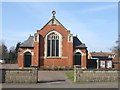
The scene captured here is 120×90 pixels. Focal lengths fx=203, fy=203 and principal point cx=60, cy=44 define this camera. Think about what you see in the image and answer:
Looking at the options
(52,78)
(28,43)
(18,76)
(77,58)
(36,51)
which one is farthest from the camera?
(28,43)

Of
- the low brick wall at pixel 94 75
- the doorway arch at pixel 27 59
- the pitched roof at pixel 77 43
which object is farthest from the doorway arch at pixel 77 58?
the low brick wall at pixel 94 75

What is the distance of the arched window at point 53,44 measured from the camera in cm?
3631

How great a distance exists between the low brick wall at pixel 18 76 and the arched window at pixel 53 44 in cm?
2032

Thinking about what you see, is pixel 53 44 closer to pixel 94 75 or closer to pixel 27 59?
pixel 27 59

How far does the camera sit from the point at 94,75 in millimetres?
16547

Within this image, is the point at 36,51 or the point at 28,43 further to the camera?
the point at 28,43

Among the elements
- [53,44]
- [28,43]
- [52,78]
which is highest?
[28,43]

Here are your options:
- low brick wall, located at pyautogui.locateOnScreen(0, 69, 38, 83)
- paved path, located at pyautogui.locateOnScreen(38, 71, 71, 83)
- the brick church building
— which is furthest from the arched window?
low brick wall, located at pyautogui.locateOnScreen(0, 69, 38, 83)

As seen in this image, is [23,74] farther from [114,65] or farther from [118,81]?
[114,65]

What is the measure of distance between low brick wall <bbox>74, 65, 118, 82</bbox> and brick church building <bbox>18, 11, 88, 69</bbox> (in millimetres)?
19366

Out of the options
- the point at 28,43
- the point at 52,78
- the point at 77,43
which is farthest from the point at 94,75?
the point at 28,43

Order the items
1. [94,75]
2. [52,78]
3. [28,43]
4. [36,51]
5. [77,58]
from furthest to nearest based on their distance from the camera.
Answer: [28,43], [77,58], [36,51], [52,78], [94,75]

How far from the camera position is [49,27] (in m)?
36.6

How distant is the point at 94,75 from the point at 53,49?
800 inches
